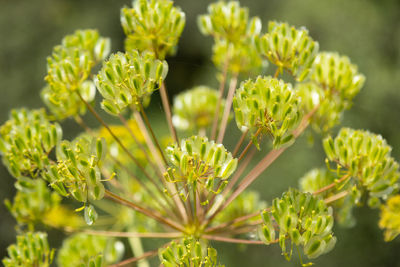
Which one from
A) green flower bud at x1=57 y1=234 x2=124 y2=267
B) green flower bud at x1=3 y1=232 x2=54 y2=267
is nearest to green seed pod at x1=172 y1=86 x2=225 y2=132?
green flower bud at x1=57 y1=234 x2=124 y2=267

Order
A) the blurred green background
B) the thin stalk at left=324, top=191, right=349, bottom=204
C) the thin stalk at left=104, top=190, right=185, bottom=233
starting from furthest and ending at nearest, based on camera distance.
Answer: the blurred green background, the thin stalk at left=324, top=191, right=349, bottom=204, the thin stalk at left=104, top=190, right=185, bottom=233

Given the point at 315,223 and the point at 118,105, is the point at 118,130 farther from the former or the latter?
the point at 315,223

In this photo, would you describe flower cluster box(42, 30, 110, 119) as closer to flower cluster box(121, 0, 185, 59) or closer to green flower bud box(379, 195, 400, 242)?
flower cluster box(121, 0, 185, 59)

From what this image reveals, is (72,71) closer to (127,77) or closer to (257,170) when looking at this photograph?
(127,77)

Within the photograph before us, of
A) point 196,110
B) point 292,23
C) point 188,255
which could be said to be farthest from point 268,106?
point 292,23

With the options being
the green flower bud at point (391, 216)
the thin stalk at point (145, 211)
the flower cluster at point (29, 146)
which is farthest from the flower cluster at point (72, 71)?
the green flower bud at point (391, 216)

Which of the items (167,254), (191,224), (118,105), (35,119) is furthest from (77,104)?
(167,254)
